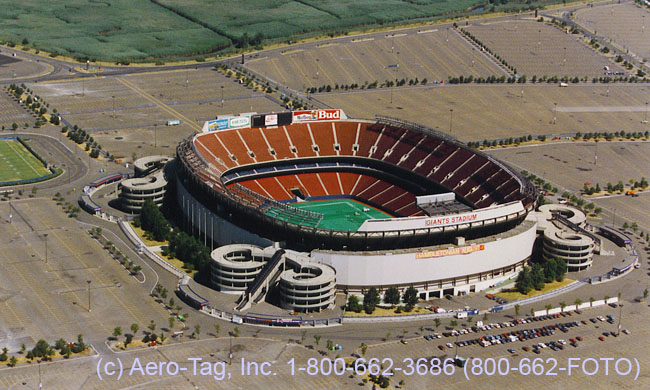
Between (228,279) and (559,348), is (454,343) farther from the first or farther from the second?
(228,279)

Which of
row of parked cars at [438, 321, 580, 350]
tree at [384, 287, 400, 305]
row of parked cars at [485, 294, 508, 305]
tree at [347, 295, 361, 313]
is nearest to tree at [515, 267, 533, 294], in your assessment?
row of parked cars at [485, 294, 508, 305]

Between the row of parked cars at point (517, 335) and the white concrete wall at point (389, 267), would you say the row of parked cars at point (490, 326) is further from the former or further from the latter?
the white concrete wall at point (389, 267)

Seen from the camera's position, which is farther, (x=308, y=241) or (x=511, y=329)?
(x=308, y=241)

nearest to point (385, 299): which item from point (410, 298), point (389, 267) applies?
point (410, 298)

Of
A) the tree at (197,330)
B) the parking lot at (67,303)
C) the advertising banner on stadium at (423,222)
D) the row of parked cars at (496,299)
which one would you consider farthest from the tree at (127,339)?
the row of parked cars at (496,299)

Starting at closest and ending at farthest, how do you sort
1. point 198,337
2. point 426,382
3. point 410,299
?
point 426,382 < point 198,337 < point 410,299

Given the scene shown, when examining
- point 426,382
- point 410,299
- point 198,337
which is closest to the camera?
point 426,382

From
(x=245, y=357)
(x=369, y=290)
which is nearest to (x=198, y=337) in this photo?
(x=245, y=357)

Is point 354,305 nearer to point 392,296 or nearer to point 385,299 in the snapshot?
point 385,299
